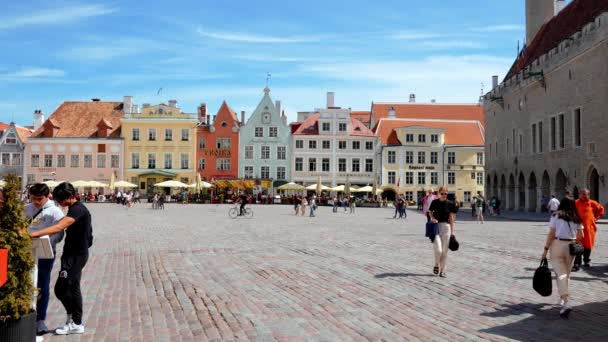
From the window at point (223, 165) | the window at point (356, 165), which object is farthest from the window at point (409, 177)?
the window at point (223, 165)

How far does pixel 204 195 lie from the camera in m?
61.3

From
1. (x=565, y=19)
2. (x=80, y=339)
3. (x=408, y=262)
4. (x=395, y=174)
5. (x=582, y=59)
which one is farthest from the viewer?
(x=395, y=174)

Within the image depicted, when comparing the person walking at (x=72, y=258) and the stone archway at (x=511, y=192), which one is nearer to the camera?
the person walking at (x=72, y=258)

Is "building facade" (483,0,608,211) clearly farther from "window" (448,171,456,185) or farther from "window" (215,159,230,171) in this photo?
"window" (215,159,230,171)

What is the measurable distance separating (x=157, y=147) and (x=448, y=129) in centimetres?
3143

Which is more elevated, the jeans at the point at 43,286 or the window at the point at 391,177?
the window at the point at 391,177

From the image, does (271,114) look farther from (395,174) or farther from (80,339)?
(80,339)

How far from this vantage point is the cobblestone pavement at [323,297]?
696 cm

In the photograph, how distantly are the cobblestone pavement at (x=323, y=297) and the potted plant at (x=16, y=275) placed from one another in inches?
45.7

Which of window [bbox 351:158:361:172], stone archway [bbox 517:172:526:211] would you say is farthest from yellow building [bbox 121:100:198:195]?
stone archway [bbox 517:172:526:211]

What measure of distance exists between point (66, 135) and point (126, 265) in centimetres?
6097

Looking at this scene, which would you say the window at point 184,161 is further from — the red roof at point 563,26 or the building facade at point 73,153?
the red roof at point 563,26

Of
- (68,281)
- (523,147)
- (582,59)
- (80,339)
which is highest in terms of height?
(582,59)

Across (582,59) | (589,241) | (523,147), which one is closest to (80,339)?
(589,241)
